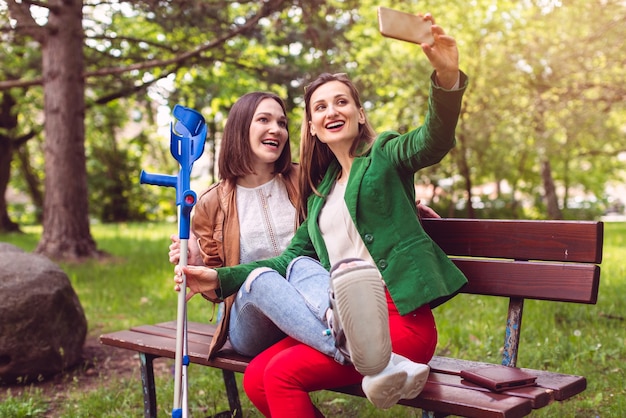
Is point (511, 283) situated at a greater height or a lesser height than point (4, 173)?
lesser

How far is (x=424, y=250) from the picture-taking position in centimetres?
258

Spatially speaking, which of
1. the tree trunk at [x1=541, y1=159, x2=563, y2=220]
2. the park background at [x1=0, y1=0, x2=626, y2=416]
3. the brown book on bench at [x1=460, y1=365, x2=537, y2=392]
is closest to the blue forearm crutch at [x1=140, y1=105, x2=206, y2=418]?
the brown book on bench at [x1=460, y1=365, x2=537, y2=392]

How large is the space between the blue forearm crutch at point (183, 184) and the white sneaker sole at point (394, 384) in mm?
642

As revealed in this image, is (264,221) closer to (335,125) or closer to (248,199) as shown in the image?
(248,199)

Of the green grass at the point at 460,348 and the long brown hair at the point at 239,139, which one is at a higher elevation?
the long brown hair at the point at 239,139

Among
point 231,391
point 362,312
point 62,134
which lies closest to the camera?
point 362,312

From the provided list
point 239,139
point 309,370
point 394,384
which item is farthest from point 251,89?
point 394,384

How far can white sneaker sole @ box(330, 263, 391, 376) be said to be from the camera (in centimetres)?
207

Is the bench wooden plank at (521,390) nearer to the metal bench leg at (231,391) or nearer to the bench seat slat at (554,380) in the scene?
the bench seat slat at (554,380)

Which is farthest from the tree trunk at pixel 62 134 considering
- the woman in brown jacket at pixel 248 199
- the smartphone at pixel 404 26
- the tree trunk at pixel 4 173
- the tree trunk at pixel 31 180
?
the tree trunk at pixel 31 180

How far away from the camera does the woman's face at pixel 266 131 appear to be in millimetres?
3203

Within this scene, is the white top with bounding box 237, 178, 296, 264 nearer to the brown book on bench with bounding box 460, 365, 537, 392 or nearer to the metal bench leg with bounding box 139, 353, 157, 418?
the metal bench leg with bounding box 139, 353, 157, 418

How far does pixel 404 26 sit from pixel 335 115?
0.71 m

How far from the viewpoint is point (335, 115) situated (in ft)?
9.20
